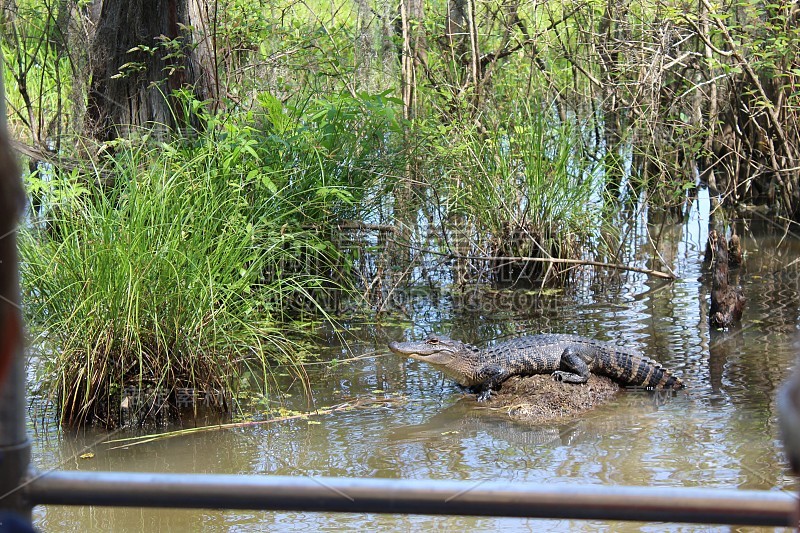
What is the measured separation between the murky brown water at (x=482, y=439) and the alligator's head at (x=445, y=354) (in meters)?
0.15

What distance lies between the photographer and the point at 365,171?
22.3 feet

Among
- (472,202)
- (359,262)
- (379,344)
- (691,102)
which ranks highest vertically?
(691,102)

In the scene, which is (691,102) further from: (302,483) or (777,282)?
(302,483)

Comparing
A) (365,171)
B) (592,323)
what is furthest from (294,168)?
(592,323)

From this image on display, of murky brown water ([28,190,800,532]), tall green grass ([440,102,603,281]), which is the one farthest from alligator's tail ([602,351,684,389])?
tall green grass ([440,102,603,281])

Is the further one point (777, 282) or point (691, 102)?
point (691, 102)

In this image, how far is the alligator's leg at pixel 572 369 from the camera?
5.18 m

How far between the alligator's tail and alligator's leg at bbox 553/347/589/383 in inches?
7.4

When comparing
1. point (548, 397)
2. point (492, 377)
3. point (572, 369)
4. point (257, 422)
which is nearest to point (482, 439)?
point (548, 397)

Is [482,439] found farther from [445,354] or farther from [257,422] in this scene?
[257,422]

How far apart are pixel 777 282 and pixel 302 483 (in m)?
7.62

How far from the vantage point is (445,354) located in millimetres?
5449

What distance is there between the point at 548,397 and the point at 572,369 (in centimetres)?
34

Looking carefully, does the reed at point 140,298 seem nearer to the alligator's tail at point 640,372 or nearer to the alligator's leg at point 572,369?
the alligator's leg at point 572,369
